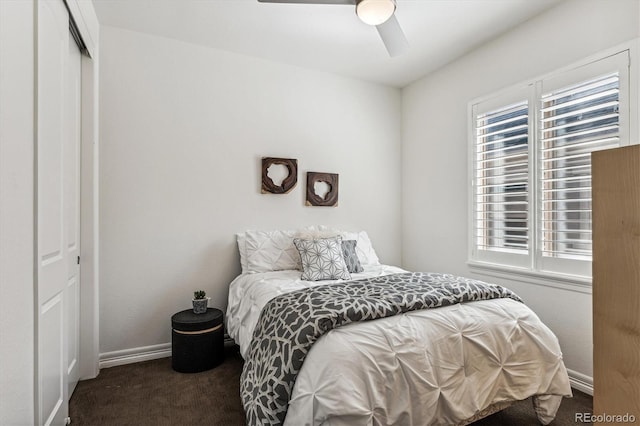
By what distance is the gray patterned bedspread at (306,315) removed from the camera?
149 cm

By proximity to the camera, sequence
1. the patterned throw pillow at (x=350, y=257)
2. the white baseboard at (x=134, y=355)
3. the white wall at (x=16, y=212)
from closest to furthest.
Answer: the white wall at (x=16, y=212) < the white baseboard at (x=134, y=355) < the patterned throw pillow at (x=350, y=257)

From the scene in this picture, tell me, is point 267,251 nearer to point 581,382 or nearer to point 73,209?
point 73,209

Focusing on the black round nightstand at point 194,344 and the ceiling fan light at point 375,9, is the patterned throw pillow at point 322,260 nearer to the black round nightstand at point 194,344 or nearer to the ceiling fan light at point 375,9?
the black round nightstand at point 194,344

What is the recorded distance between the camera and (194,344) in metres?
2.53

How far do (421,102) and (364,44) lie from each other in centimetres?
110

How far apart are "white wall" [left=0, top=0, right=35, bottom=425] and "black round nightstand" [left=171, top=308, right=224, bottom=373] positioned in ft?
4.08

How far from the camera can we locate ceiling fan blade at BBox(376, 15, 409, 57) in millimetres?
2230

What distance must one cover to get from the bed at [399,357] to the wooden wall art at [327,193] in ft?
4.90

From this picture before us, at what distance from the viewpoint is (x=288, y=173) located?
3.39 m

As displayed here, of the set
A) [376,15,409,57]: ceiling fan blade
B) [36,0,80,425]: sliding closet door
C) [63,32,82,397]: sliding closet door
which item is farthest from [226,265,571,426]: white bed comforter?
[376,15,409,57]: ceiling fan blade

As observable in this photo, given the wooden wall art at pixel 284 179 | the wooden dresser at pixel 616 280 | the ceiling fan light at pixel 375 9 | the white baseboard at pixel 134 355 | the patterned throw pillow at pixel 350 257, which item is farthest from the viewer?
the wooden wall art at pixel 284 179

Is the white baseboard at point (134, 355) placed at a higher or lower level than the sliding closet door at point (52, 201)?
lower

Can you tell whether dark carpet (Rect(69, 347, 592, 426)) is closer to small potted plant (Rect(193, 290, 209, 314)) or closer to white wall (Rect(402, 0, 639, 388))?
small potted plant (Rect(193, 290, 209, 314))

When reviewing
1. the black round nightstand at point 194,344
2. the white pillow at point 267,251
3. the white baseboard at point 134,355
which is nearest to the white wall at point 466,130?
the white pillow at point 267,251
